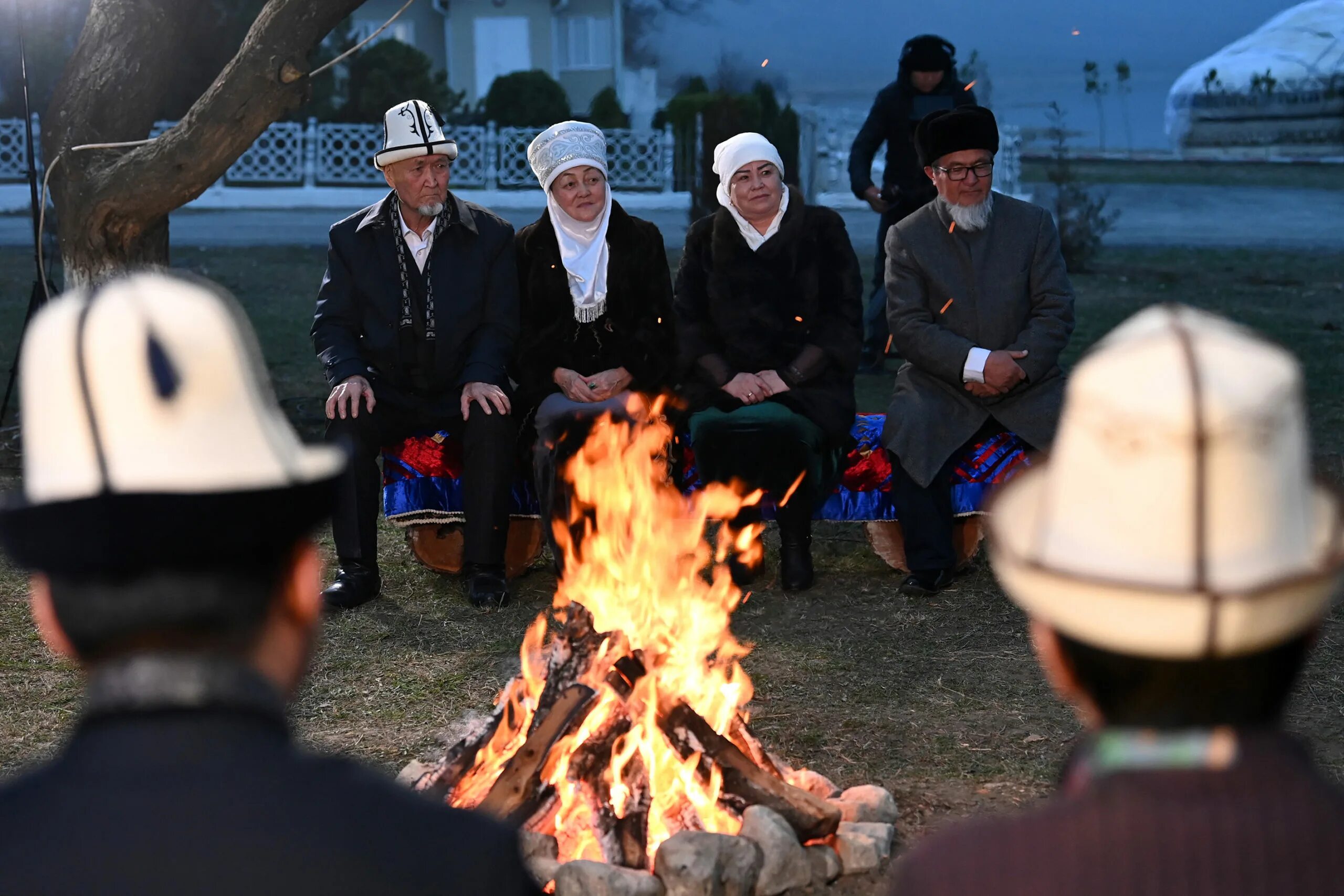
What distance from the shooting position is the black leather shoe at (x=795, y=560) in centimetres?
639

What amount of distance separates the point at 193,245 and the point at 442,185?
13.7 metres

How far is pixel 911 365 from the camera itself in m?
6.39

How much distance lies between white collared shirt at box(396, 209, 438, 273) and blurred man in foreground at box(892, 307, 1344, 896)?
5.18 metres

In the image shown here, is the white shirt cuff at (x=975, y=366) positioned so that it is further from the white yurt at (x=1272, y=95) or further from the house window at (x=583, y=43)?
the house window at (x=583, y=43)

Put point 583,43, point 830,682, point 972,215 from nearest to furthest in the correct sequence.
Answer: point 830,682
point 972,215
point 583,43

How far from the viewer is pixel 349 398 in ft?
20.2

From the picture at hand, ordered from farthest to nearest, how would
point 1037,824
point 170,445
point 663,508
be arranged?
point 663,508, point 170,445, point 1037,824

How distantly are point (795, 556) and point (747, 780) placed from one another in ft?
8.32

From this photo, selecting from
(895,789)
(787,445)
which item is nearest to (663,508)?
(787,445)

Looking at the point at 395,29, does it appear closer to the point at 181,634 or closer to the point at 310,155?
the point at 310,155

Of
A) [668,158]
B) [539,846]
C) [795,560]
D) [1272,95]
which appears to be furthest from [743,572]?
[1272,95]

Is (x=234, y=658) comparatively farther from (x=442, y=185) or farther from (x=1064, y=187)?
(x=1064, y=187)

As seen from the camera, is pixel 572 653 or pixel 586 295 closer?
pixel 572 653

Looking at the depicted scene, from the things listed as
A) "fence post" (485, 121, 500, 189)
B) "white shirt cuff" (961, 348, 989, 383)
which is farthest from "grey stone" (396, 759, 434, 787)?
"fence post" (485, 121, 500, 189)
